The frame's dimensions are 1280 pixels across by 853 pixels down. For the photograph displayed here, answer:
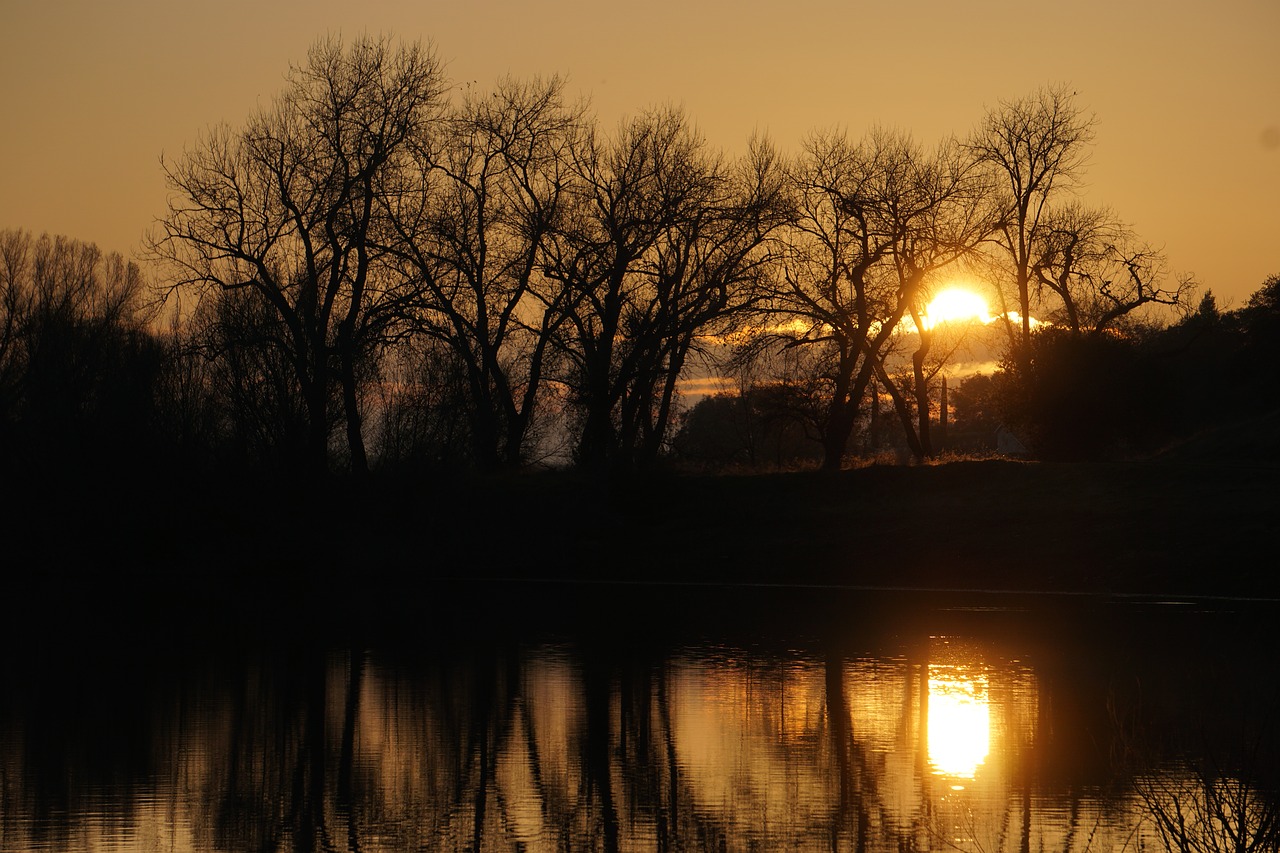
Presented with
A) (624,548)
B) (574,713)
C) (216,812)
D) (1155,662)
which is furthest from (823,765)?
(624,548)

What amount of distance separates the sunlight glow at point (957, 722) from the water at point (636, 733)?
6 centimetres

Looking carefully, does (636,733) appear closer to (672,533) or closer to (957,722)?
(957,722)

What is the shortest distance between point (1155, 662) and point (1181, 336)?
6523 cm

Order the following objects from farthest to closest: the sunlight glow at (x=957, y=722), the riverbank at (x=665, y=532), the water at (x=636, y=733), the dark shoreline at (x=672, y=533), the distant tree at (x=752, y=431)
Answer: the distant tree at (x=752, y=431) < the riverbank at (x=665, y=532) < the dark shoreline at (x=672, y=533) < the sunlight glow at (x=957, y=722) < the water at (x=636, y=733)

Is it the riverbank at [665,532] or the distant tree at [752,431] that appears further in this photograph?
the distant tree at [752,431]

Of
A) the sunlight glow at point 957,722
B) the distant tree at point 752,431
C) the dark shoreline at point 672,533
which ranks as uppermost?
the distant tree at point 752,431

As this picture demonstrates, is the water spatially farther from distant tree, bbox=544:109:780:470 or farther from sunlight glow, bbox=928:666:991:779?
distant tree, bbox=544:109:780:470

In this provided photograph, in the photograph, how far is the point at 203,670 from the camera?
18766 mm

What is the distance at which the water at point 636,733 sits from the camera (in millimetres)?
10312

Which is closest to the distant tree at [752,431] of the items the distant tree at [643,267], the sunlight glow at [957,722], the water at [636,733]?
the distant tree at [643,267]

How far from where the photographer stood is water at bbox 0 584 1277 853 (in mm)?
10312

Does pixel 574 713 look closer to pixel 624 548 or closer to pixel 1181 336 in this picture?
pixel 624 548

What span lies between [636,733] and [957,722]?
134 inches

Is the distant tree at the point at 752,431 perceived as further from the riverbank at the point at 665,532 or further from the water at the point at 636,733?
the water at the point at 636,733
